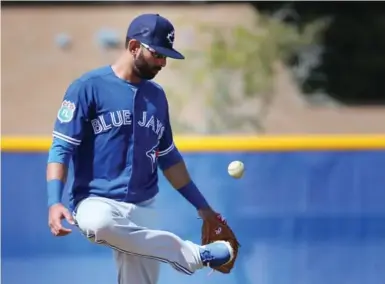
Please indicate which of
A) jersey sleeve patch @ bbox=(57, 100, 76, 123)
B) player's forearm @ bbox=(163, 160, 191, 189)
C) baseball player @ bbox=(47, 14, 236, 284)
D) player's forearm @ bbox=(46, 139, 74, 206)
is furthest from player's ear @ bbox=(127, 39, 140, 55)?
player's forearm @ bbox=(163, 160, 191, 189)

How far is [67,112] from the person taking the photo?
2711mm

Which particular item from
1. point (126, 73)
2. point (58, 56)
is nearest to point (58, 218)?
point (126, 73)

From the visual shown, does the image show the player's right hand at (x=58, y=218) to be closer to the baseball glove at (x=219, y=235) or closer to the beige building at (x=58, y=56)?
the baseball glove at (x=219, y=235)

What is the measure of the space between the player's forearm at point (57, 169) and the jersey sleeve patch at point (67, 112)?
75mm

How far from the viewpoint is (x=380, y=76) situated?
12.9 m

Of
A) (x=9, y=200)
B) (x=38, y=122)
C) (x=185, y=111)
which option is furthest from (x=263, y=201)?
(x=38, y=122)

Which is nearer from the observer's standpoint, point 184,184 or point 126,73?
point 126,73

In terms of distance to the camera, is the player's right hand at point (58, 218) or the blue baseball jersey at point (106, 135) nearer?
the player's right hand at point (58, 218)

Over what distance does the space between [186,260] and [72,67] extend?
27.9ft

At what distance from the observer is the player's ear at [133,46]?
274cm

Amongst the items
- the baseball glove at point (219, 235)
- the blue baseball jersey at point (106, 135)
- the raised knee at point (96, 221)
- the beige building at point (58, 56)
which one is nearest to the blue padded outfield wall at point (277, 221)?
the baseball glove at point (219, 235)

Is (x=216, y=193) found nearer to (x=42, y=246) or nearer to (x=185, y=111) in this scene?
(x=42, y=246)

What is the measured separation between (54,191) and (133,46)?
0.55m

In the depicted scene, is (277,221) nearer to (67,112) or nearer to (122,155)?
(122,155)
